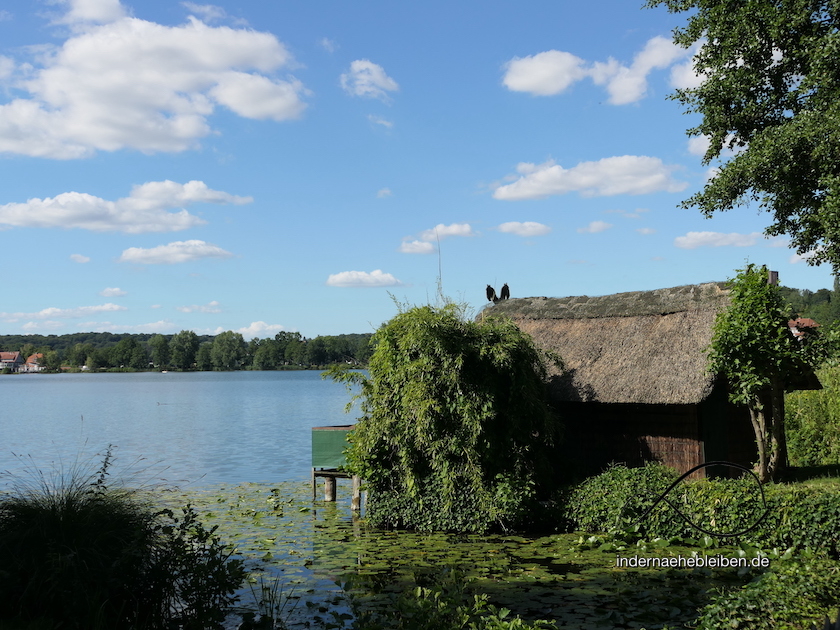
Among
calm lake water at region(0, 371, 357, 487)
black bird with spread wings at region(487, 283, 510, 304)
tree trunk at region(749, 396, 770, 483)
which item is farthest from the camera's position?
calm lake water at region(0, 371, 357, 487)

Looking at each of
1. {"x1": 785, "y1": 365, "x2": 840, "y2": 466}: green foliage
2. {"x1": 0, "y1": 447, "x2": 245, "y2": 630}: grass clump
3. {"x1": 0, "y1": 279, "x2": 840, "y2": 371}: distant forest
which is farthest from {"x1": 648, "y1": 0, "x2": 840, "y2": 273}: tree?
{"x1": 0, "y1": 279, "x2": 840, "y2": 371}: distant forest

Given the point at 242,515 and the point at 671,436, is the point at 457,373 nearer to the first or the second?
the point at 671,436

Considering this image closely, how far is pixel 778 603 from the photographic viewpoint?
292 inches

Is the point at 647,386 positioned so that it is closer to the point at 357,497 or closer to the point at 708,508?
the point at 708,508

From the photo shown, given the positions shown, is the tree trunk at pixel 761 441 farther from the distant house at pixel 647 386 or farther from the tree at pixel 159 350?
the tree at pixel 159 350

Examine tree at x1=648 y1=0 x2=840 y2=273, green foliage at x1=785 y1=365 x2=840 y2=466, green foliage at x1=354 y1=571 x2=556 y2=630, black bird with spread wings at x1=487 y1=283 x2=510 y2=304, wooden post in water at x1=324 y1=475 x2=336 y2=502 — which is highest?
tree at x1=648 y1=0 x2=840 y2=273

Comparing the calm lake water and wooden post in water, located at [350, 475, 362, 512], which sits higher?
wooden post in water, located at [350, 475, 362, 512]

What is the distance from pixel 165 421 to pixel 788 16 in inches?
1653

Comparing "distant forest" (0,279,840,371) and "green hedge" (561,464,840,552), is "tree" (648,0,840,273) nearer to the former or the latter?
"green hedge" (561,464,840,552)

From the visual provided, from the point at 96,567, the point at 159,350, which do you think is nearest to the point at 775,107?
the point at 96,567

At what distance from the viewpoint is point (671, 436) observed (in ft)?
47.1

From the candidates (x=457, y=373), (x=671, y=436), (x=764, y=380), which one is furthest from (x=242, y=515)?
(x=764, y=380)

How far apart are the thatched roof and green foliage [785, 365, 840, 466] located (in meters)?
5.88

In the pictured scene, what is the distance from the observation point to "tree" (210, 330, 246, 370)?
134000 millimetres
